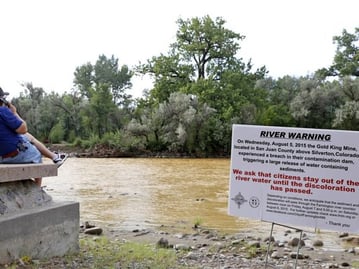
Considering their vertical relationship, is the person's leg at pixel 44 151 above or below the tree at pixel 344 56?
below

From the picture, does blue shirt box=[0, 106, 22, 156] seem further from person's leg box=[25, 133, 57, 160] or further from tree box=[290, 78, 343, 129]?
tree box=[290, 78, 343, 129]

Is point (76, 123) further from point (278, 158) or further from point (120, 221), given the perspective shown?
point (278, 158)

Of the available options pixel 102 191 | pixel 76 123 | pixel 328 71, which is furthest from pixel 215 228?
pixel 328 71

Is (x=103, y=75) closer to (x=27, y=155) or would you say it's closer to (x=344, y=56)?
(x=344, y=56)

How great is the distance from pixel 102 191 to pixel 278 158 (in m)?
11.2

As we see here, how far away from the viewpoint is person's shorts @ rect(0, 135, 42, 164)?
214 inches

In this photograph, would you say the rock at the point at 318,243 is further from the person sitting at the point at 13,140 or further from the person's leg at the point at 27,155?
the person's leg at the point at 27,155

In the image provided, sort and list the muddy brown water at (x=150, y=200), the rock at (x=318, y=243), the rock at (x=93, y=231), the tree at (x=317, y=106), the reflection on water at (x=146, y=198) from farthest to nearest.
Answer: the tree at (x=317, y=106) → the reflection on water at (x=146, y=198) → the muddy brown water at (x=150, y=200) → the rock at (x=93, y=231) → the rock at (x=318, y=243)

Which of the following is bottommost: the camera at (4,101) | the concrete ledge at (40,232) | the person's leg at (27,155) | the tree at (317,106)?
the concrete ledge at (40,232)

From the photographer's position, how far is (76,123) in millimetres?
47844

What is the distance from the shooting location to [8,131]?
5.34 m

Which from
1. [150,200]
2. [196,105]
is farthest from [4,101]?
[196,105]

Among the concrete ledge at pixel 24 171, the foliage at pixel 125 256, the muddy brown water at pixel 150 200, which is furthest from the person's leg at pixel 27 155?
the muddy brown water at pixel 150 200

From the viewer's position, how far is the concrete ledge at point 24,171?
476 centimetres
